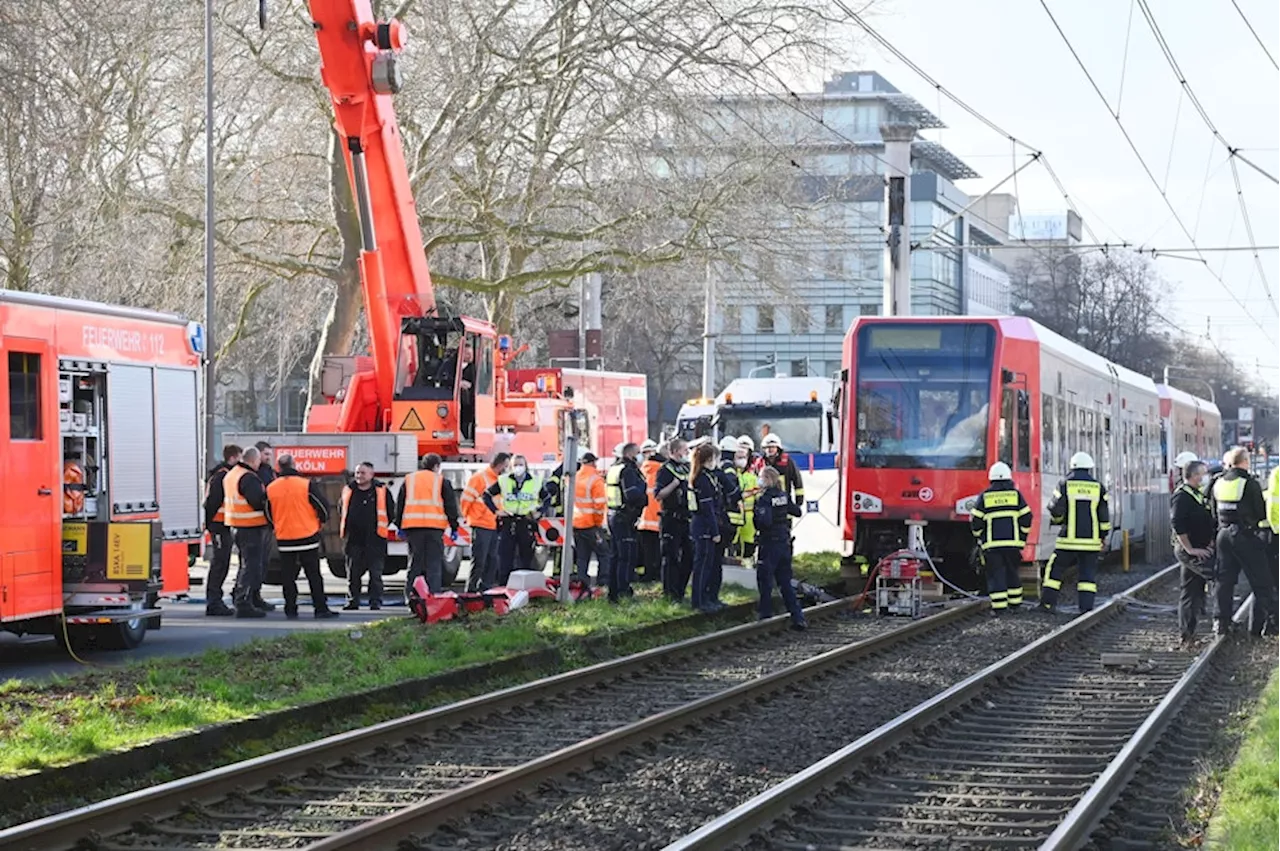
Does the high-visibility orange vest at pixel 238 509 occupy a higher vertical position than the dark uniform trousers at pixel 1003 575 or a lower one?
higher

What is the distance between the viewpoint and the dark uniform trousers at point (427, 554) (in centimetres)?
2044

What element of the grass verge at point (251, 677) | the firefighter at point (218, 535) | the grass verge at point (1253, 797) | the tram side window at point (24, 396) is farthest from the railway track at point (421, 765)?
the firefighter at point (218, 535)

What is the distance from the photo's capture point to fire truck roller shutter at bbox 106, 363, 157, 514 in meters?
17.5

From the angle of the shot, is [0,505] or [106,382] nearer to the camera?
[0,505]

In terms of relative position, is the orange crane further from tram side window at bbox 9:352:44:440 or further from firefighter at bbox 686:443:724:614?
tram side window at bbox 9:352:44:440

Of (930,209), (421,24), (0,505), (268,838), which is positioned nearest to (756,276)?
(421,24)

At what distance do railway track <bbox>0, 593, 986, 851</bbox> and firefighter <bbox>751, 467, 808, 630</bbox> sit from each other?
2331 millimetres

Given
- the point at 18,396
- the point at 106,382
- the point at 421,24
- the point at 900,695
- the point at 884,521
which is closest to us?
the point at 900,695

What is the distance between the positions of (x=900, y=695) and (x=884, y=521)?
9.03 meters

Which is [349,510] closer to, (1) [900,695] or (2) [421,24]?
(1) [900,695]

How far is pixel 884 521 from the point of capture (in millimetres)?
23859

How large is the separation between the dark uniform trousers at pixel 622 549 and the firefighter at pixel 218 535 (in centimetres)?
407

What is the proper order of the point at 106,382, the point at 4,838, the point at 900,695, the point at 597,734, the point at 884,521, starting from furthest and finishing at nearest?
the point at 884,521, the point at 106,382, the point at 900,695, the point at 597,734, the point at 4,838

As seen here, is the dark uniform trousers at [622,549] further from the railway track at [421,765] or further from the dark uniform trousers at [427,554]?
the railway track at [421,765]
